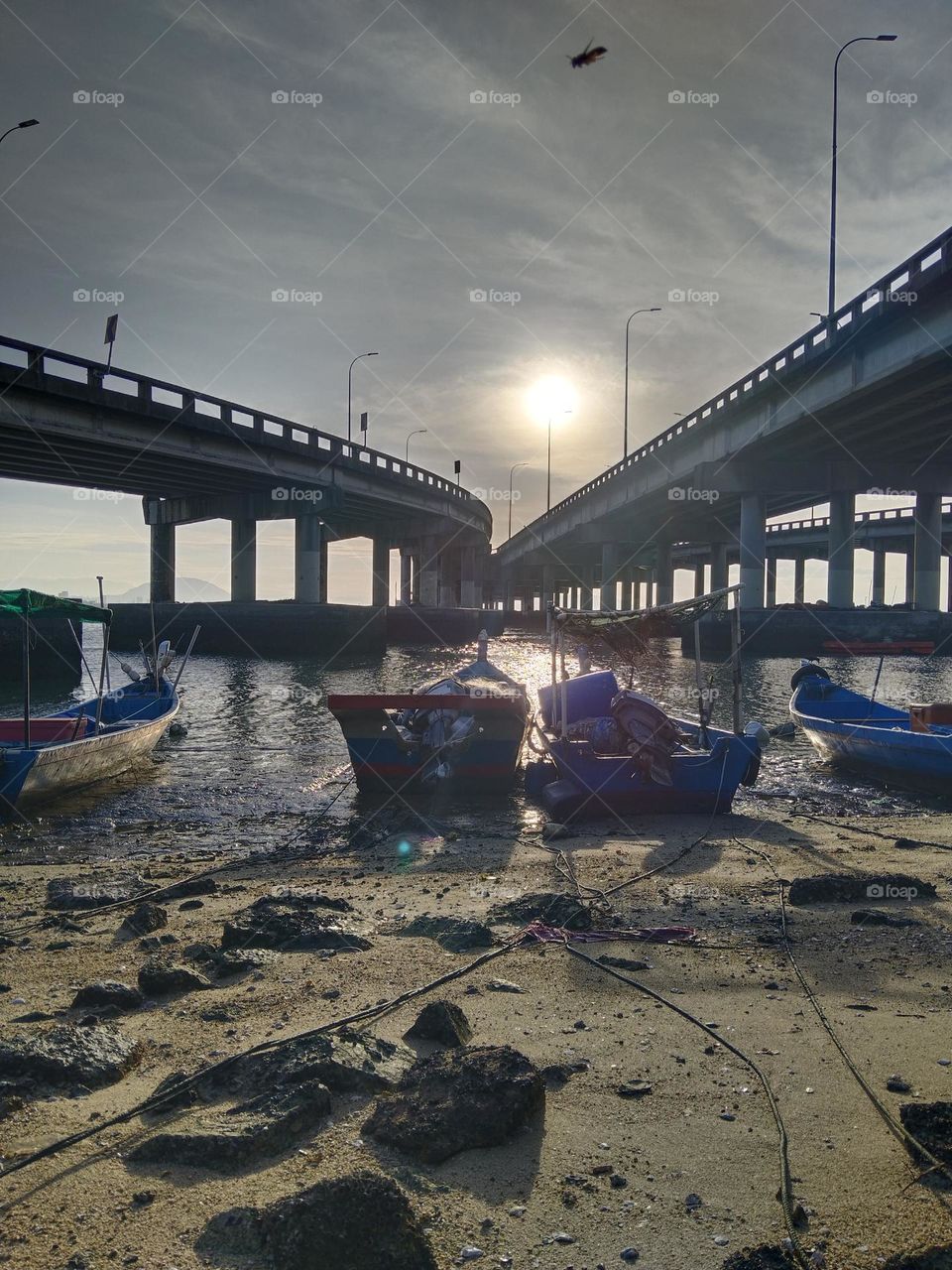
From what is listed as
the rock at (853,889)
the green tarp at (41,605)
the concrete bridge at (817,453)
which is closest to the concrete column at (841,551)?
the concrete bridge at (817,453)

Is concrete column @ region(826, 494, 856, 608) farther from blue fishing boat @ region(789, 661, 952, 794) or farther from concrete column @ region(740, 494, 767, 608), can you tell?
blue fishing boat @ region(789, 661, 952, 794)

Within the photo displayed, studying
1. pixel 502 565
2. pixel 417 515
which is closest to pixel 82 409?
pixel 417 515

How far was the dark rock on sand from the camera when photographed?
616 cm

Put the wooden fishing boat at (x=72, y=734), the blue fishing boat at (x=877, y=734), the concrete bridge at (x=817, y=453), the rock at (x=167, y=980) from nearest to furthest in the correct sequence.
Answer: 1. the rock at (x=167, y=980)
2. the wooden fishing boat at (x=72, y=734)
3. the blue fishing boat at (x=877, y=734)
4. the concrete bridge at (x=817, y=453)

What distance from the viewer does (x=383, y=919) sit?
330 inches

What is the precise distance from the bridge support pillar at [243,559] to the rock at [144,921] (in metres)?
53.9

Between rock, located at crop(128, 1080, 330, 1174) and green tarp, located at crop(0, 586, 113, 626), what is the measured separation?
12.0m

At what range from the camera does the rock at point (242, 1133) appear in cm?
430

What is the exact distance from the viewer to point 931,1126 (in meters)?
4.41

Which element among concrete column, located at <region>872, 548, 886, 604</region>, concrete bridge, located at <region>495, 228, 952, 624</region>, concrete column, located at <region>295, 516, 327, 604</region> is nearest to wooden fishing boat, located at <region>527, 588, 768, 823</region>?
concrete bridge, located at <region>495, 228, 952, 624</region>

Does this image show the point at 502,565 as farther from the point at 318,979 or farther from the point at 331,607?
the point at 318,979

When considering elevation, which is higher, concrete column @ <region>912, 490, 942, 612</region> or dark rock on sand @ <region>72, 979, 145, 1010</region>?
concrete column @ <region>912, 490, 942, 612</region>

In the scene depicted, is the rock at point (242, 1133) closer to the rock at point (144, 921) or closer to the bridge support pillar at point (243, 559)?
the rock at point (144, 921)

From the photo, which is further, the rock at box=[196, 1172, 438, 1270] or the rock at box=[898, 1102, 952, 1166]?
the rock at box=[898, 1102, 952, 1166]
